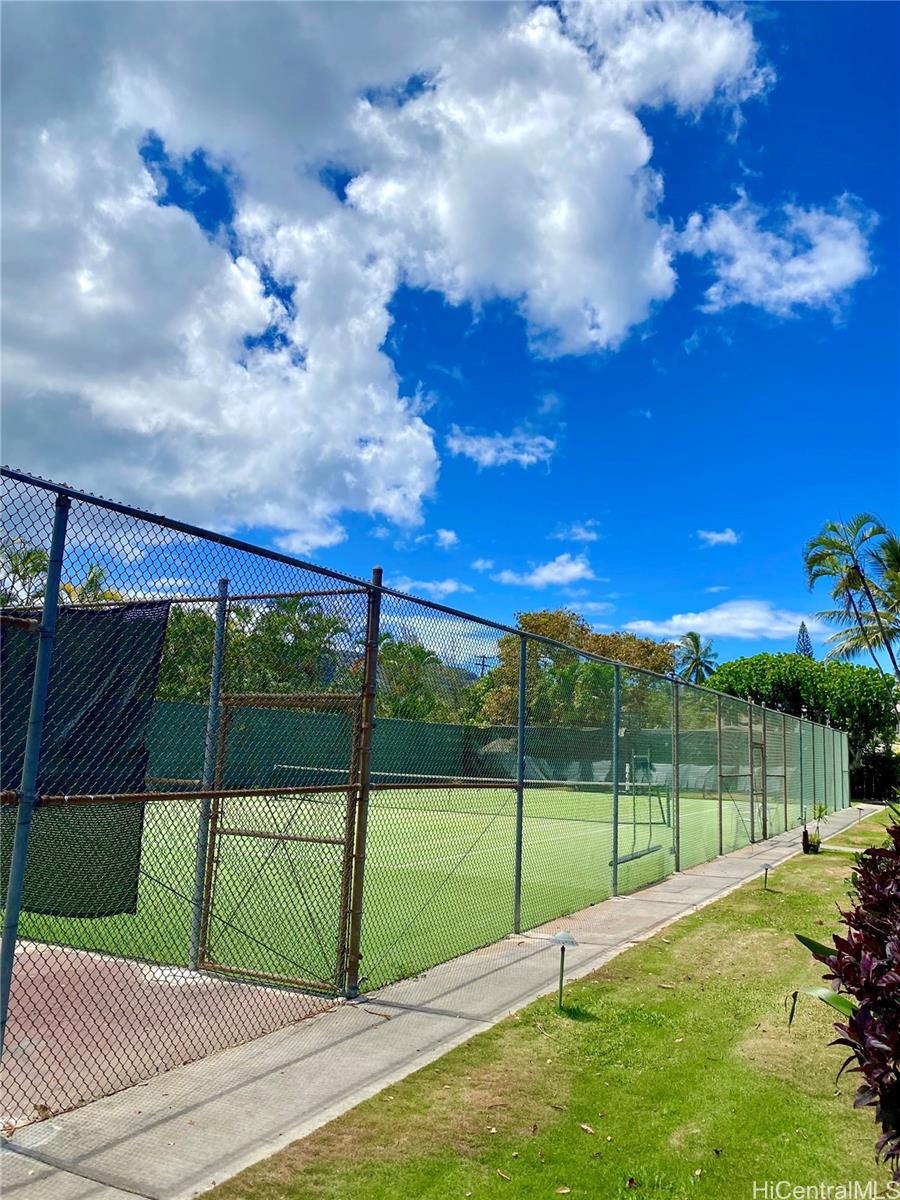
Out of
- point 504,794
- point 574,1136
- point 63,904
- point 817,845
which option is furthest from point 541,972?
point 817,845

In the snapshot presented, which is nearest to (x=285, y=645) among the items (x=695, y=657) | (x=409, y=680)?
(x=409, y=680)

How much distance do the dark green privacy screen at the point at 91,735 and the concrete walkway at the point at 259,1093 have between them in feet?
4.38

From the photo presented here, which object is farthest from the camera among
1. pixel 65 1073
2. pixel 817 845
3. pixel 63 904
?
pixel 817 845

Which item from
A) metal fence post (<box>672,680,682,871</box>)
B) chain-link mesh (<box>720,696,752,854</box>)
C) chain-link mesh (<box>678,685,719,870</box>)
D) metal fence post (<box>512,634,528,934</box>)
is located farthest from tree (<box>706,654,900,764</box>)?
metal fence post (<box>512,634,528,934</box>)

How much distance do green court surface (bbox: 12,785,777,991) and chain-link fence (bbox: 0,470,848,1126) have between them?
42 mm

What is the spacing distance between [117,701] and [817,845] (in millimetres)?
13414

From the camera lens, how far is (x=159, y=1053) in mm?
4848

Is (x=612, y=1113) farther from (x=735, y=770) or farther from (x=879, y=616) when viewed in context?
(x=879, y=616)

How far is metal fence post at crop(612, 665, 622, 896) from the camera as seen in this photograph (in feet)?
34.1

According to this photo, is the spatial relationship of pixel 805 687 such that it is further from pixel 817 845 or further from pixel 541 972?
pixel 541 972

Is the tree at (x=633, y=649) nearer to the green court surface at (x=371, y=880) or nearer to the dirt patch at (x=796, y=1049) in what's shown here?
the green court surface at (x=371, y=880)

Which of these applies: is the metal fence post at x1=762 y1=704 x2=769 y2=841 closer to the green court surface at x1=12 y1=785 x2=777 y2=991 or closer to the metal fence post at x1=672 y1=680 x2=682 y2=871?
the green court surface at x1=12 y1=785 x2=777 y2=991

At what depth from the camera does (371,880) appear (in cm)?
1130

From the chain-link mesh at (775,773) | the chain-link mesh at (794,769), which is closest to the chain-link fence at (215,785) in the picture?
the chain-link mesh at (775,773)
